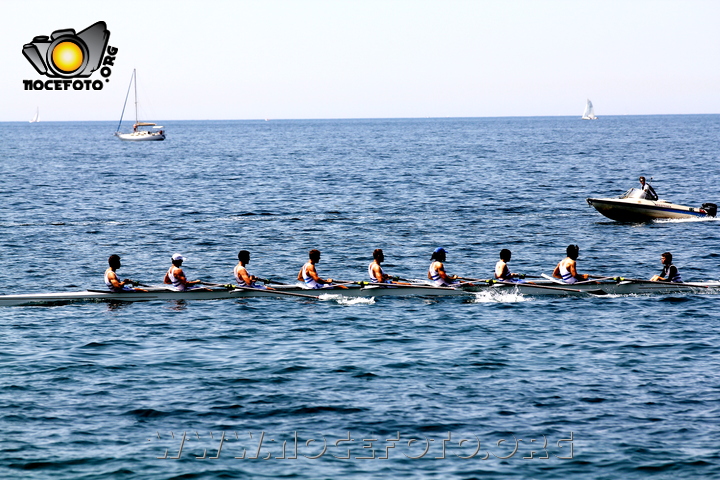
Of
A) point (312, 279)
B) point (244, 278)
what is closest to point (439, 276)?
point (312, 279)

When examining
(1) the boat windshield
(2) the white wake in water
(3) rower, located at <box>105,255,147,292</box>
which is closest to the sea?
(2) the white wake in water

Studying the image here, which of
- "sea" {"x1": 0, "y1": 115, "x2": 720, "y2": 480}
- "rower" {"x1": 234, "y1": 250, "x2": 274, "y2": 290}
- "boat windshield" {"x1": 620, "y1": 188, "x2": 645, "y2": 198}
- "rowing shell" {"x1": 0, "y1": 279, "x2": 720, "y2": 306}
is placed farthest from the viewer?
"boat windshield" {"x1": 620, "y1": 188, "x2": 645, "y2": 198}

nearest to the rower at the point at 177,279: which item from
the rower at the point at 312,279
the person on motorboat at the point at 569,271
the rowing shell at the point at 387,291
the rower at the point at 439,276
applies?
the rowing shell at the point at 387,291

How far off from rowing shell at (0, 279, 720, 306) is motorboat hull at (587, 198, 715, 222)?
19.2m

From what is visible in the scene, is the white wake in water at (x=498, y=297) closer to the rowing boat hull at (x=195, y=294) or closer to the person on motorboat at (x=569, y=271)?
the rowing boat hull at (x=195, y=294)

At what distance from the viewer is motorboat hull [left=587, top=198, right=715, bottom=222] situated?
48.4 metres

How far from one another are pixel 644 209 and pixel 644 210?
65 mm

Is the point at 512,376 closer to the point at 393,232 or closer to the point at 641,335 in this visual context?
the point at 641,335

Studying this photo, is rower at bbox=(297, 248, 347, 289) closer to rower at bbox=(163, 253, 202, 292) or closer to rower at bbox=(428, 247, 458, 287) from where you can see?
rower at bbox=(428, 247, 458, 287)

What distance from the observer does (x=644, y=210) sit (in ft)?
159

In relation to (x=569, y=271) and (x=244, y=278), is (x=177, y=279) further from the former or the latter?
(x=569, y=271)

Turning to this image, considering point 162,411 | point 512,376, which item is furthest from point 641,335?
point 162,411

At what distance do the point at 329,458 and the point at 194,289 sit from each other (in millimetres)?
13157

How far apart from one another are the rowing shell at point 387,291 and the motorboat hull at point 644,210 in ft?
62.9
